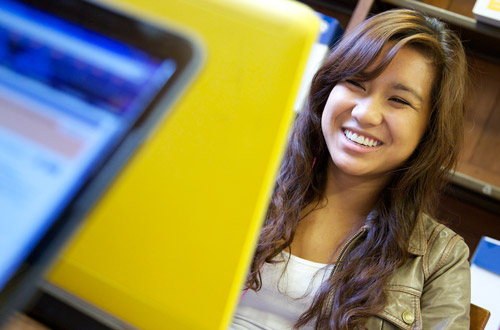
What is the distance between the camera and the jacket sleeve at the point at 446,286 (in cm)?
97

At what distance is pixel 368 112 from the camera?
1.00 meters

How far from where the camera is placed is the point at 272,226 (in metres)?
1.11

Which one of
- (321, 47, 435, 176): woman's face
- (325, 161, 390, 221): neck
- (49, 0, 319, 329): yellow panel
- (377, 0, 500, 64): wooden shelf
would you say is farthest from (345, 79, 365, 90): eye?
(49, 0, 319, 329): yellow panel

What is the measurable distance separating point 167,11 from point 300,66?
0.11m

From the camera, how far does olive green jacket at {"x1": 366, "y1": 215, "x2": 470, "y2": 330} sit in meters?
0.98

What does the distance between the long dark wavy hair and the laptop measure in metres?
0.76

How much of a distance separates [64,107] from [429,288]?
945 mm

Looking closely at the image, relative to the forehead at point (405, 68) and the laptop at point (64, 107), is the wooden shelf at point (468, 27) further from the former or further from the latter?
the laptop at point (64, 107)

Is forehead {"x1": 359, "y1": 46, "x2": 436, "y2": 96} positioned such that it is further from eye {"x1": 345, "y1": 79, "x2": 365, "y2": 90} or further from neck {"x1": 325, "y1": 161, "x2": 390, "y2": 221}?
neck {"x1": 325, "y1": 161, "x2": 390, "y2": 221}

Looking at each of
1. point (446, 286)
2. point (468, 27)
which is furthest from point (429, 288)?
point (468, 27)

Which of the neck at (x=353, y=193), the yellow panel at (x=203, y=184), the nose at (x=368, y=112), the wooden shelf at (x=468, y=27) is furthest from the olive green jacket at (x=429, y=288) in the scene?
the yellow panel at (x=203, y=184)

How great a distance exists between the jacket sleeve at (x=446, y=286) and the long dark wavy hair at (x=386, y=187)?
2.9 inches

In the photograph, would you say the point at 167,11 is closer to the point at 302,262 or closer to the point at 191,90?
the point at 191,90

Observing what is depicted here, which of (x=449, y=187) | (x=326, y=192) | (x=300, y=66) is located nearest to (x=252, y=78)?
(x=300, y=66)
